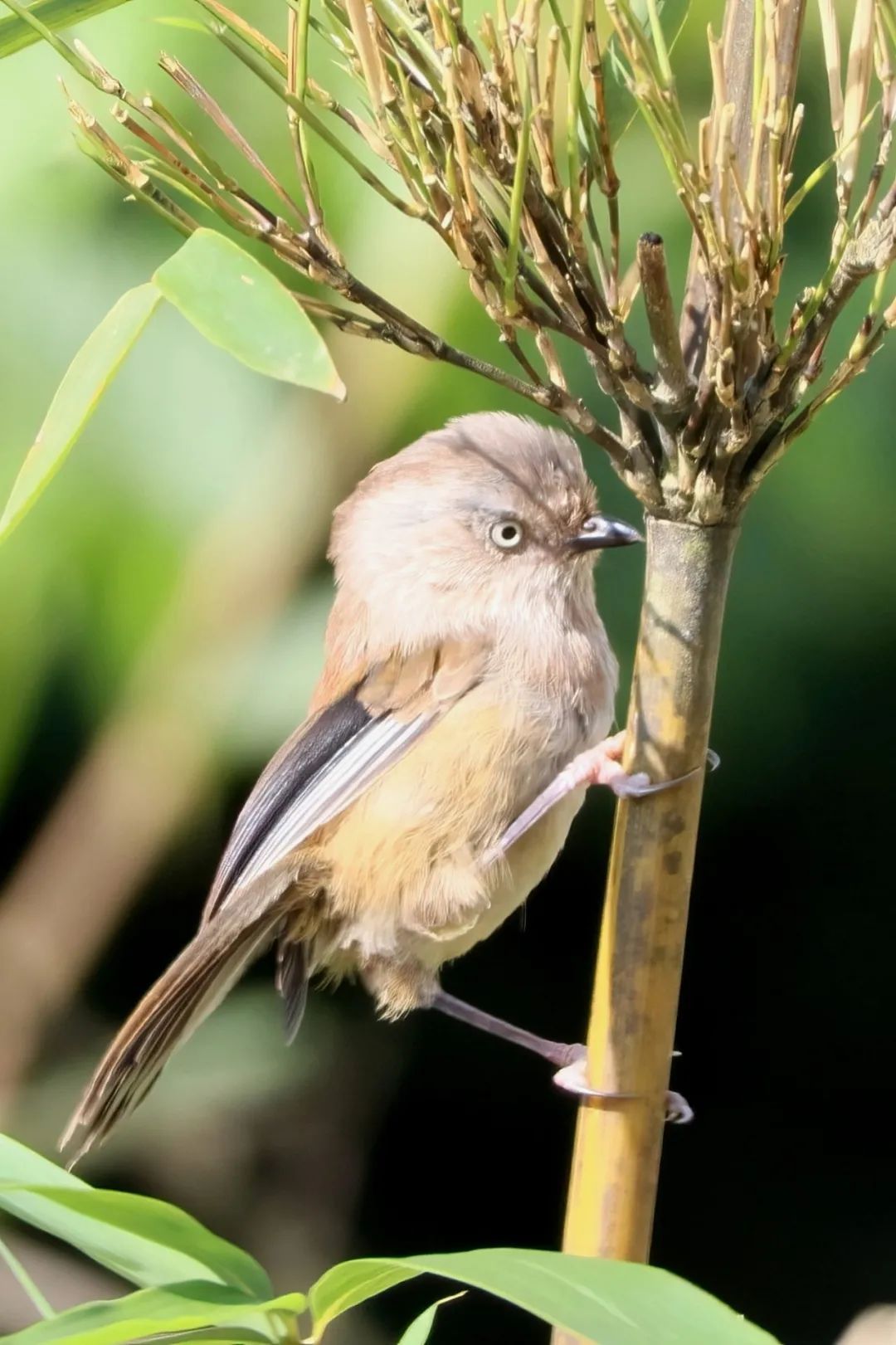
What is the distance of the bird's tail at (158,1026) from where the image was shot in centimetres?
80

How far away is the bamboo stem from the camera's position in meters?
0.57

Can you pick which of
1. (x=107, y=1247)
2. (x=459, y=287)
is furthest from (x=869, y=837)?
(x=107, y=1247)

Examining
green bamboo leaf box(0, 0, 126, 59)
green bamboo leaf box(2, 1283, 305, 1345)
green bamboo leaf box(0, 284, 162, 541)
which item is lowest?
green bamboo leaf box(2, 1283, 305, 1345)

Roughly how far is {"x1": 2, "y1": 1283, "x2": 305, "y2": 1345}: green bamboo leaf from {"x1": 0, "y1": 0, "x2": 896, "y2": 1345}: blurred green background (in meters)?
0.62

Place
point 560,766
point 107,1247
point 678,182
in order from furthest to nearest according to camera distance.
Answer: point 560,766 < point 107,1247 < point 678,182

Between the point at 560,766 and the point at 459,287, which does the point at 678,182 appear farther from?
the point at 459,287

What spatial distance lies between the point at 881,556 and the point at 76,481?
69 cm

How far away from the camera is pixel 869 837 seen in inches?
47.8

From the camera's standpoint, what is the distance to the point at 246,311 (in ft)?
1.42

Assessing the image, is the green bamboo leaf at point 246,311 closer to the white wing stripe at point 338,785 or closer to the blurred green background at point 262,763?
the white wing stripe at point 338,785

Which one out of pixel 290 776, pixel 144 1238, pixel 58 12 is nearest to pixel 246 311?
pixel 58 12

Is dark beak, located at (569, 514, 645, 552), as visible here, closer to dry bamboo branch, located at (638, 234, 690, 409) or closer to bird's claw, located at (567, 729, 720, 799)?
bird's claw, located at (567, 729, 720, 799)

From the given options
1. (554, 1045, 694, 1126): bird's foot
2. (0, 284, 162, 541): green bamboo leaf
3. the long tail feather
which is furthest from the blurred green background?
(0, 284, 162, 541): green bamboo leaf

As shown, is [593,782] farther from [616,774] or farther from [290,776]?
[290,776]
